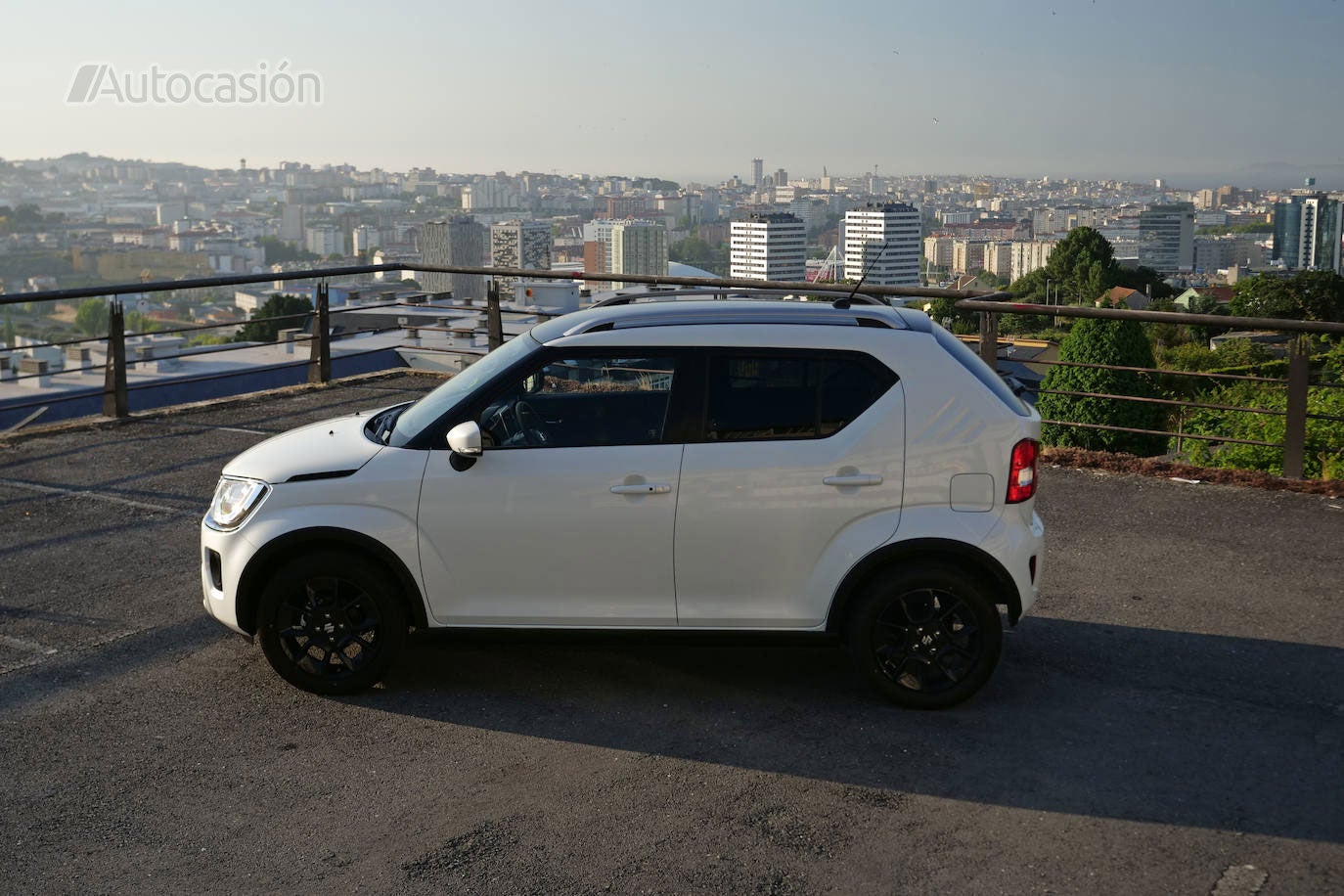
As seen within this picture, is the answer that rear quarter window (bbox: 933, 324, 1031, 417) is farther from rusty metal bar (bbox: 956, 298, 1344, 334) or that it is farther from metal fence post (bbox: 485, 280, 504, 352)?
metal fence post (bbox: 485, 280, 504, 352)

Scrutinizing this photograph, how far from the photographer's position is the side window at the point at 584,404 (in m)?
5.58

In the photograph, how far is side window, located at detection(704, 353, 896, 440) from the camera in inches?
215

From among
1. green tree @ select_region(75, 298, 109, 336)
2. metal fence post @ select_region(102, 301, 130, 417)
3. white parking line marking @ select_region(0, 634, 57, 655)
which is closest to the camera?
white parking line marking @ select_region(0, 634, 57, 655)

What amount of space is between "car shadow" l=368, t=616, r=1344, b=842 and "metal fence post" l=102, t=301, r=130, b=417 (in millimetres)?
7304

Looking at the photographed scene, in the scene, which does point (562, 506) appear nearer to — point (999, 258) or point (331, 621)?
point (331, 621)

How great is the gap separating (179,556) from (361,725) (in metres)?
3.14

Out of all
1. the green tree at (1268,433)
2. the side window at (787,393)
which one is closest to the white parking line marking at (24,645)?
the side window at (787,393)

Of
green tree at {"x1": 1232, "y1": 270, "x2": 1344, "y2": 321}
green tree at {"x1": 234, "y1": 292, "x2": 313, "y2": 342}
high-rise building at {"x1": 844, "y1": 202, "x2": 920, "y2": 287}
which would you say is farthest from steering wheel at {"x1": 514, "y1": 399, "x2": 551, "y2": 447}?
green tree at {"x1": 1232, "y1": 270, "x2": 1344, "y2": 321}

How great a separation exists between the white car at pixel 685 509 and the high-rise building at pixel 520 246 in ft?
90.5

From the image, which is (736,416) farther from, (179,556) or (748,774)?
(179,556)

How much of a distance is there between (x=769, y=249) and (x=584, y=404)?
10.1 m

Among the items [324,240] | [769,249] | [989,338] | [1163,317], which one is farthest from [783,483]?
[324,240]

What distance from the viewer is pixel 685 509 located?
547 cm

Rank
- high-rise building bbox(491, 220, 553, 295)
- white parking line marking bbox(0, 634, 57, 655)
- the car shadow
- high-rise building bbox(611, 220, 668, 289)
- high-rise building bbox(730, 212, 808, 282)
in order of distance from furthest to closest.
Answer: high-rise building bbox(491, 220, 553, 295)
high-rise building bbox(611, 220, 668, 289)
high-rise building bbox(730, 212, 808, 282)
white parking line marking bbox(0, 634, 57, 655)
the car shadow
